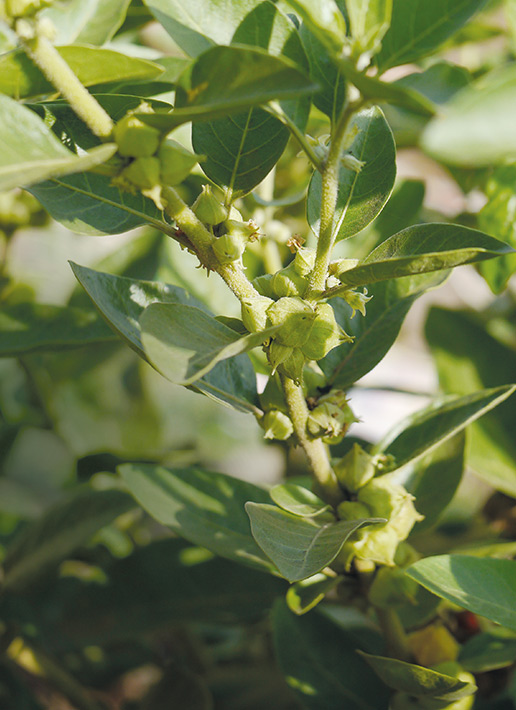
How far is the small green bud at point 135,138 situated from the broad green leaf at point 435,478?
49 cm

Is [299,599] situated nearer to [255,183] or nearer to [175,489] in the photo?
[175,489]

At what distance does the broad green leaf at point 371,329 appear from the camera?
26.4 inches

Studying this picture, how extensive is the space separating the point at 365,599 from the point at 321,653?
5.3 inches

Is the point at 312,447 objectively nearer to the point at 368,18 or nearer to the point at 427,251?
the point at 427,251

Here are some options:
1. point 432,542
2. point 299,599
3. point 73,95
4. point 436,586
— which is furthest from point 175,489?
point 432,542

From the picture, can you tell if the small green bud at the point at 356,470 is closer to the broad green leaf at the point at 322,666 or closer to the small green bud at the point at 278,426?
the small green bud at the point at 278,426

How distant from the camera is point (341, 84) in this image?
49 cm

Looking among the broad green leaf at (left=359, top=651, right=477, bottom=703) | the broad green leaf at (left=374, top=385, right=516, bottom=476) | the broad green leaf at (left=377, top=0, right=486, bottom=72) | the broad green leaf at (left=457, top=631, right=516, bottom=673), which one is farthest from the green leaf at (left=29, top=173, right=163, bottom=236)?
the broad green leaf at (left=457, top=631, right=516, bottom=673)

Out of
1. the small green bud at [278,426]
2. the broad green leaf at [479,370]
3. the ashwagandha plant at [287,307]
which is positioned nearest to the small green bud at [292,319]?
the ashwagandha plant at [287,307]

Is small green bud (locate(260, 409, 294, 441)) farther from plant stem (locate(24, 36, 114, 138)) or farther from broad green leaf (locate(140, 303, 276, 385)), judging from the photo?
plant stem (locate(24, 36, 114, 138))

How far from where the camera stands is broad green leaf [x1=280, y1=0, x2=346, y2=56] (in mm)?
399

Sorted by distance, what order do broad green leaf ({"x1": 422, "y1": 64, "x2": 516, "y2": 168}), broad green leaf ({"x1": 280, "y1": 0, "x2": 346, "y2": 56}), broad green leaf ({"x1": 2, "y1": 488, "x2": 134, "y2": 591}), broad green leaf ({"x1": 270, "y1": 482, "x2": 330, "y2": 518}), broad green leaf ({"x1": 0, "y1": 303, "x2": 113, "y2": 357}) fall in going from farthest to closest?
1. broad green leaf ({"x1": 2, "y1": 488, "x2": 134, "y2": 591})
2. broad green leaf ({"x1": 0, "y1": 303, "x2": 113, "y2": 357})
3. broad green leaf ({"x1": 270, "y1": 482, "x2": 330, "y2": 518})
4. broad green leaf ({"x1": 280, "y1": 0, "x2": 346, "y2": 56})
5. broad green leaf ({"x1": 422, "y1": 64, "x2": 516, "y2": 168})

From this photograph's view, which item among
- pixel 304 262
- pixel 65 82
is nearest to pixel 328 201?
pixel 304 262

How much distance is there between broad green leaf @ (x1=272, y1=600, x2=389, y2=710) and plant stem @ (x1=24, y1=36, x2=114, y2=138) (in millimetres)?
596
